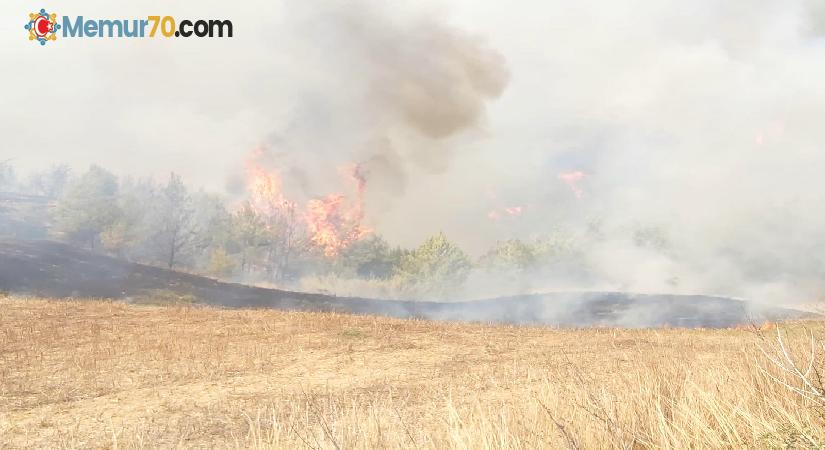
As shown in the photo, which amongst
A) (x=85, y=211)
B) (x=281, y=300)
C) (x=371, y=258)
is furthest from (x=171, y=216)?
(x=371, y=258)

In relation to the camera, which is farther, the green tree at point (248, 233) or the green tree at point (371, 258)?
the green tree at point (371, 258)

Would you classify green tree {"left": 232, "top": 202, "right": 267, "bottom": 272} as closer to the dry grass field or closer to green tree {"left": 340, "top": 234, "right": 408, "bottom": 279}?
green tree {"left": 340, "top": 234, "right": 408, "bottom": 279}

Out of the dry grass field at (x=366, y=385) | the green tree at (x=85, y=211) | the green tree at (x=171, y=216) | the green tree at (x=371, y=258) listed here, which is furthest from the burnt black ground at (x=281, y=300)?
the green tree at (x=371, y=258)

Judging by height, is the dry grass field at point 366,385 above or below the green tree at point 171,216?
below

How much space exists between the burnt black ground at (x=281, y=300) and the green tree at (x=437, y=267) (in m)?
15.7

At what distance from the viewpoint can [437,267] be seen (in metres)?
93.9

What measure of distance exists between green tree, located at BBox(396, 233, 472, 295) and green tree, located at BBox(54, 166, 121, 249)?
4678 cm

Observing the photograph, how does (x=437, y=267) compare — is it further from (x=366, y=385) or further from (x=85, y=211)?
(x=366, y=385)

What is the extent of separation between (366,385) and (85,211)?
240ft

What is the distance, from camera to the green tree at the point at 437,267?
9212cm

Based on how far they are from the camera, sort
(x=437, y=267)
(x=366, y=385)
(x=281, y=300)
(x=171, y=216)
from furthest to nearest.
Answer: (x=437, y=267) < (x=171, y=216) < (x=281, y=300) < (x=366, y=385)

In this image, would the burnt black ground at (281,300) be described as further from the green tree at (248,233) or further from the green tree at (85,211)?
the green tree at (248,233)

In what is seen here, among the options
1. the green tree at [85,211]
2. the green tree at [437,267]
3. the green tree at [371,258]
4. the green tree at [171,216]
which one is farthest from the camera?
the green tree at [371,258]

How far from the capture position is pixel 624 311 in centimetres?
6625
